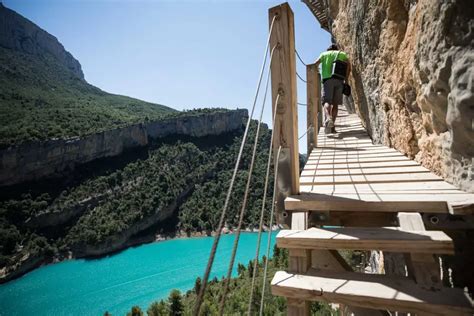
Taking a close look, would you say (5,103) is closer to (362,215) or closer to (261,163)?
(261,163)

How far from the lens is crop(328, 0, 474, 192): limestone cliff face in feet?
4.42

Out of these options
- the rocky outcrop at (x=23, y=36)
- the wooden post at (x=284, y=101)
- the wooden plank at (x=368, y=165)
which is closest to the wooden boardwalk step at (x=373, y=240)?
the wooden post at (x=284, y=101)

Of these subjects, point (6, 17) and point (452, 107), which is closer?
point (452, 107)

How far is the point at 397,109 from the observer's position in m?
2.86

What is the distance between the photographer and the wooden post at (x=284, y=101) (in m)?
1.59

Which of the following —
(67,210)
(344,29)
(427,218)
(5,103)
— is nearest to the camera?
(427,218)

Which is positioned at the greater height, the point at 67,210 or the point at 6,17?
the point at 6,17

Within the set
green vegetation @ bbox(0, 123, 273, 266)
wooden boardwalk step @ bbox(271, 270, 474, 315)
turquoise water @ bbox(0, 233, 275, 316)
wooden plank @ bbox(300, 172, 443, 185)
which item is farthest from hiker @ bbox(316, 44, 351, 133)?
green vegetation @ bbox(0, 123, 273, 266)

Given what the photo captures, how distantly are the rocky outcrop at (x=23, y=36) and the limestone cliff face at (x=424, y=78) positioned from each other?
98.3 m

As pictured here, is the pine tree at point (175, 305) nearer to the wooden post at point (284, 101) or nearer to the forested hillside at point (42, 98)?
the wooden post at point (284, 101)

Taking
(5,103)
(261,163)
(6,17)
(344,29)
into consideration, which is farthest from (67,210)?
(6,17)

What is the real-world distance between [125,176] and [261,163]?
31.1 m

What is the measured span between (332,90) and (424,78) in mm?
2917

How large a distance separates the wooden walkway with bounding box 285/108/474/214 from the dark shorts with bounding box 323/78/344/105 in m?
1.85
